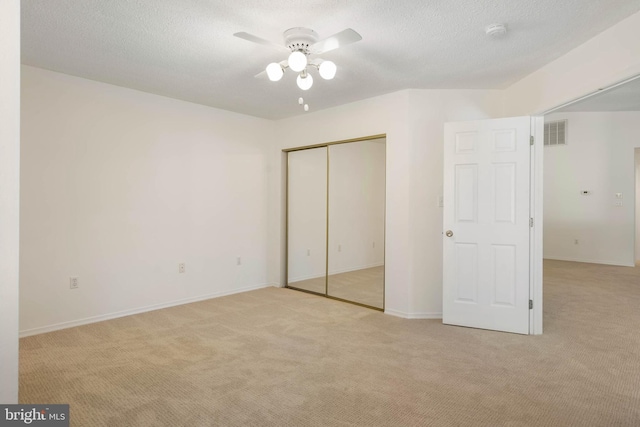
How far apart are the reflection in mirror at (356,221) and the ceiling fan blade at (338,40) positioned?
6.97 ft

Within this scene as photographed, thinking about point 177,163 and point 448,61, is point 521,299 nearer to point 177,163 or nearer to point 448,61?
point 448,61

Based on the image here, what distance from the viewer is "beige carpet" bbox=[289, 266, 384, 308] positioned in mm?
4441

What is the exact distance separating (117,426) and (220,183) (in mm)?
3228

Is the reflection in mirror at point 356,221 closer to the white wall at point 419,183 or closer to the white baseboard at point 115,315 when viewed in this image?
the white wall at point 419,183

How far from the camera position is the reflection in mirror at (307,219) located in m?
4.97

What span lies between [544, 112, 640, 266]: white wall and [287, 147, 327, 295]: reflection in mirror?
5333mm

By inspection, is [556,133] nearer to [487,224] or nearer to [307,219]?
[487,224]

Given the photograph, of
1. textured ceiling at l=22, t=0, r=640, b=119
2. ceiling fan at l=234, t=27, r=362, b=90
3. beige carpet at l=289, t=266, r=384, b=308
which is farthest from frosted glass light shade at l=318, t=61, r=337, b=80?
beige carpet at l=289, t=266, r=384, b=308

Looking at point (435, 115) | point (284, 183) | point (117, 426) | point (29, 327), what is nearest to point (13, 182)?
point (117, 426)

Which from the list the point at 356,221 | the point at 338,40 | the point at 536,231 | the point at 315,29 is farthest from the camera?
the point at 356,221

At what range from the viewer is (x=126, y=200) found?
12.8 ft

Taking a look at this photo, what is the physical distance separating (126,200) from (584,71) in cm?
444

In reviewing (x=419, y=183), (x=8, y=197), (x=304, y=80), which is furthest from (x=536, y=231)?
(x=8, y=197)

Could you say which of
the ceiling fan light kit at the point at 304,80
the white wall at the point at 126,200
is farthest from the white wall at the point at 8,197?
the white wall at the point at 126,200
